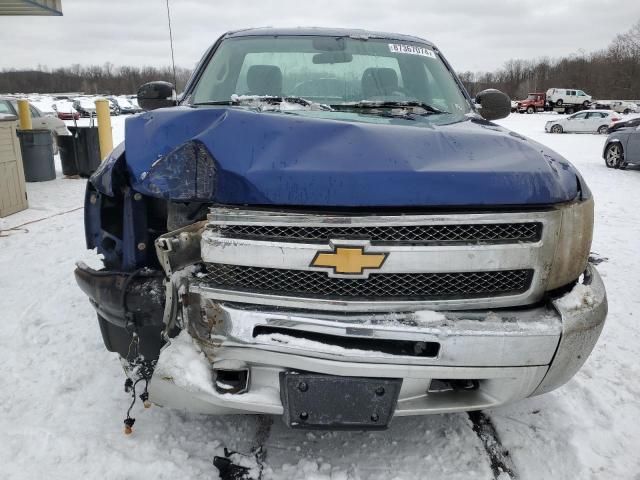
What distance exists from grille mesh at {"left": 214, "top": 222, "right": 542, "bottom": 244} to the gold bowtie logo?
0.05 meters

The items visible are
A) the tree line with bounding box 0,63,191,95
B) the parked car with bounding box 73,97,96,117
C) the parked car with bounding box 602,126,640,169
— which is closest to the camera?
the parked car with bounding box 73,97,96,117

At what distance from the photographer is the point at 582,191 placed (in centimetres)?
227

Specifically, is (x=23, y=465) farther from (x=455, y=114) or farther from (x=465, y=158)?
(x=455, y=114)

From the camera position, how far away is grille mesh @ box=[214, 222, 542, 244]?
1955mm

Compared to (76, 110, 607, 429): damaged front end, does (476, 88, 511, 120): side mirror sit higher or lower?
higher

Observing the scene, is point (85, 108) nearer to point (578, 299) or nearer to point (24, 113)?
point (24, 113)

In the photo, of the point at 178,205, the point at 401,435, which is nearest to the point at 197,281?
the point at 178,205

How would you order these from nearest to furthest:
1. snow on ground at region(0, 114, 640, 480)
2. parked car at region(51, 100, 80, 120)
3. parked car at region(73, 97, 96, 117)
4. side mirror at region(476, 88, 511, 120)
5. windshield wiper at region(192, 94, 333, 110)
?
snow on ground at region(0, 114, 640, 480) < windshield wiper at region(192, 94, 333, 110) < side mirror at region(476, 88, 511, 120) < parked car at region(73, 97, 96, 117) < parked car at region(51, 100, 80, 120)

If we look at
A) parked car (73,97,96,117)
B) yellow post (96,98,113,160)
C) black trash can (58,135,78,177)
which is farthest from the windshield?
black trash can (58,135,78,177)

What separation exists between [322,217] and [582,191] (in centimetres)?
117

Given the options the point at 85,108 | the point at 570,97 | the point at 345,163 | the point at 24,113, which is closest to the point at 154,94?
the point at 345,163

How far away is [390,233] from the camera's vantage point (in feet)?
6.50

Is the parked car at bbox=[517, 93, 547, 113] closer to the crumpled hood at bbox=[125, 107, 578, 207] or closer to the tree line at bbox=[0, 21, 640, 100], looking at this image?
the tree line at bbox=[0, 21, 640, 100]

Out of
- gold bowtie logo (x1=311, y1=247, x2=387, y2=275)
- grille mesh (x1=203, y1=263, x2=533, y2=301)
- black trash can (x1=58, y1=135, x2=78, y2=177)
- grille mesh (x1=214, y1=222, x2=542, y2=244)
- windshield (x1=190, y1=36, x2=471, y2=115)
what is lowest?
black trash can (x1=58, y1=135, x2=78, y2=177)
